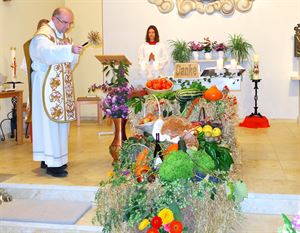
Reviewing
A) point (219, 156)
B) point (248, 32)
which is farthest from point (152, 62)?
point (219, 156)

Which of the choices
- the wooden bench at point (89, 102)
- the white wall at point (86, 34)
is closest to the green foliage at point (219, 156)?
the wooden bench at point (89, 102)

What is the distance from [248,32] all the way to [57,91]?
5129mm

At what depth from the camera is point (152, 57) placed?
7426 millimetres

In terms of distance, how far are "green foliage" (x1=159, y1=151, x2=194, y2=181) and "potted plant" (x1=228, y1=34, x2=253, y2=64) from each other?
5592 mm

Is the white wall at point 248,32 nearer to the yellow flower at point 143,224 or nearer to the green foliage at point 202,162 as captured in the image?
the green foliage at point 202,162

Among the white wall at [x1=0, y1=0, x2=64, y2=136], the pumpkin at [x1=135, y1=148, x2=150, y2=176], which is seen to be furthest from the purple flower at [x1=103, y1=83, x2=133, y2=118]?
the white wall at [x1=0, y1=0, x2=64, y2=136]

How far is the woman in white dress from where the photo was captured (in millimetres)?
7422

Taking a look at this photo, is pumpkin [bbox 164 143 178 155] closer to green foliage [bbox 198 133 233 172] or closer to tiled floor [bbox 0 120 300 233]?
green foliage [bbox 198 133 233 172]

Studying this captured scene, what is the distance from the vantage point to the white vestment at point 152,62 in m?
7.41

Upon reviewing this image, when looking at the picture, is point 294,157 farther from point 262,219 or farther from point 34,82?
point 34,82

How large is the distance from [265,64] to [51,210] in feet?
19.6

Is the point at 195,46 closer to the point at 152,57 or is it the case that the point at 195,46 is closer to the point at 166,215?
the point at 152,57

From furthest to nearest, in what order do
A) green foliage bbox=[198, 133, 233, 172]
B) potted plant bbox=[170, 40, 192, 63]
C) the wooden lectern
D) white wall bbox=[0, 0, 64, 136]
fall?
potted plant bbox=[170, 40, 192, 63] → white wall bbox=[0, 0, 64, 136] → the wooden lectern → green foliage bbox=[198, 133, 233, 172]

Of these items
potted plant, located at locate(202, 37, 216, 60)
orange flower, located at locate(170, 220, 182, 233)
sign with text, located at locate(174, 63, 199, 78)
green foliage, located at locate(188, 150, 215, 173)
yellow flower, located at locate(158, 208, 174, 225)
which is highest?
potted plant, located at locate(202, 37, 216, 60)
